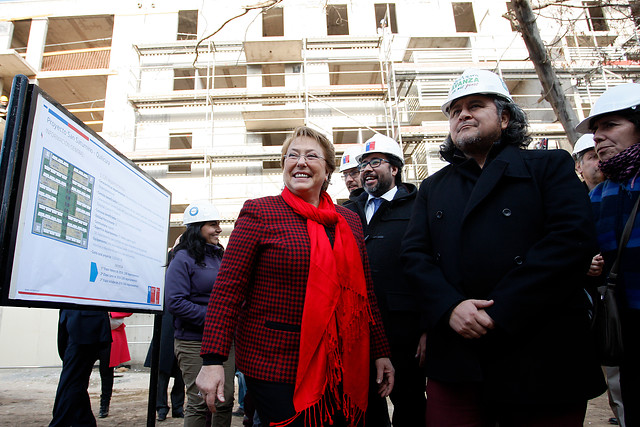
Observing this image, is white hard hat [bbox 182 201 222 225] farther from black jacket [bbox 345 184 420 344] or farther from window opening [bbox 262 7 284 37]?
window opening [bbox 262 7 284 37]

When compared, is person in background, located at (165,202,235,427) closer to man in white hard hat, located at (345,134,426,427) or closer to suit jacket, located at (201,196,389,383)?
man in white hard hat, located at (345,134,426,427)

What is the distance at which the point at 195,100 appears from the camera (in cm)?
1792

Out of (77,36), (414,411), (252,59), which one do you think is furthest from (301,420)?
(77,36)

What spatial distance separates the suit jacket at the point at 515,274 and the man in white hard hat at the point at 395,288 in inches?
26.4

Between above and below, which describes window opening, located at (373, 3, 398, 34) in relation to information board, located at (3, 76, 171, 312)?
above

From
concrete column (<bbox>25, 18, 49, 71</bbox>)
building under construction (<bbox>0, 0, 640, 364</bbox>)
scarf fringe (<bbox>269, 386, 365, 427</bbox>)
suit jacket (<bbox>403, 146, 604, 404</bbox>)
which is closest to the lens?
suit jacket (<bbox>403, 146, 604, 404</bbox>)

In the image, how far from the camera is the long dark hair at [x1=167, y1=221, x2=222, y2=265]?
151 inches

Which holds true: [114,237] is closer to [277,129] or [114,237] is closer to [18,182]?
[18,182]

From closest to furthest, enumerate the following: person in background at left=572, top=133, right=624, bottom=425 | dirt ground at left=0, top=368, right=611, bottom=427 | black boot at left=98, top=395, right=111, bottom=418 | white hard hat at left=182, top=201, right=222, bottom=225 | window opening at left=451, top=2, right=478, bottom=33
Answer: person in background at left=572, top=133, right=624, bottom=425
white hard hat at left=182, top=201, right=222, bottom=225
dirt ground at left=0, top=368, right=611, bottom=427
black boot at left=98, top=395, right=111, bottom=418
window opening at left=451, top=2, right=478, bottom=33

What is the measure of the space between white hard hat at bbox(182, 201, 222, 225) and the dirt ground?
252cm

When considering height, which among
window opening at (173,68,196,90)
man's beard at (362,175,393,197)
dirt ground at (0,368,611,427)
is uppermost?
window opening at (173,68,196,90)

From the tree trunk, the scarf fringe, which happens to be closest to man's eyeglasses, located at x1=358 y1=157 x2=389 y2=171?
the scarf fringe

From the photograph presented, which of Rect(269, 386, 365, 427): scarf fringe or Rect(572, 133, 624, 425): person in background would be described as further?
Rect(572, 133, 624, 425): person in background

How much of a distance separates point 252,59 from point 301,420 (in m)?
18.5
